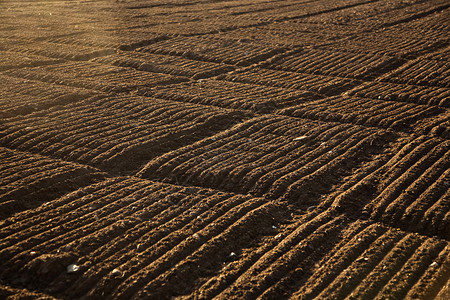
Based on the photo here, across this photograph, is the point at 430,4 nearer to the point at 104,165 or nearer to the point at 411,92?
the point at 411,92

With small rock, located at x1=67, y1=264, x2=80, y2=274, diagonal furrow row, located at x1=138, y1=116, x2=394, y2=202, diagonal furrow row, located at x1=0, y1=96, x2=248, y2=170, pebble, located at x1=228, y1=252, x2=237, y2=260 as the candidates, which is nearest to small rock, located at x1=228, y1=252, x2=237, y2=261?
pebble, located at x1=228, y1=252, x2=237, y2=260

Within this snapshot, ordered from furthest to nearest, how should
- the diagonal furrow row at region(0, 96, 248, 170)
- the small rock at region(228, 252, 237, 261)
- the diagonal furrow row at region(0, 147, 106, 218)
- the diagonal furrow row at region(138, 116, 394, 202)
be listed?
the diagonal furrow row at region(0, 96, 248, 170)
the diagonal furrow row at region(138, 116, 394, 202)
the diagonal furrow row at region(0, 147, 106, 218)
the small rock at region(228, 252, 237, 261)

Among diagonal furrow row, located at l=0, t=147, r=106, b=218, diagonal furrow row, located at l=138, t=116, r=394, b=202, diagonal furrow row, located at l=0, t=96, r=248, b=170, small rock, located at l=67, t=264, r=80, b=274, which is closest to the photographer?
small rock, located at l=67, t=264, r=80, b=274

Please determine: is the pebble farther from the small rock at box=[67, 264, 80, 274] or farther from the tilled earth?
the small rock at box=[67, 264, 80, 274]

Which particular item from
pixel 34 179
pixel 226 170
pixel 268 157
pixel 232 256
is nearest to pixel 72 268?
pixel 232 256

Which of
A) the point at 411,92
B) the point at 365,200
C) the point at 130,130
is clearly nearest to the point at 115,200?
the point at 130,130

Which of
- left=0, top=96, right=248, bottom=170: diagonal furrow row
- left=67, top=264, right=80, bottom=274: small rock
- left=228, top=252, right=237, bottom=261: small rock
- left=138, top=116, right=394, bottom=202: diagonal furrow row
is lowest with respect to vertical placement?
left=228, top=252, right=237, bottom=261: small rock

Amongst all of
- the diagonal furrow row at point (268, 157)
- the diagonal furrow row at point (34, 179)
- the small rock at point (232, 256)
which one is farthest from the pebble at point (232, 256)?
the diagonal furrow row at point (34, 179)

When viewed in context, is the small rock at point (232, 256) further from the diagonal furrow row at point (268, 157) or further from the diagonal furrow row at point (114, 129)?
the diagonal furrow row at point (114, 129)

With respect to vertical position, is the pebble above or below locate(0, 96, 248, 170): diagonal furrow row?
below
